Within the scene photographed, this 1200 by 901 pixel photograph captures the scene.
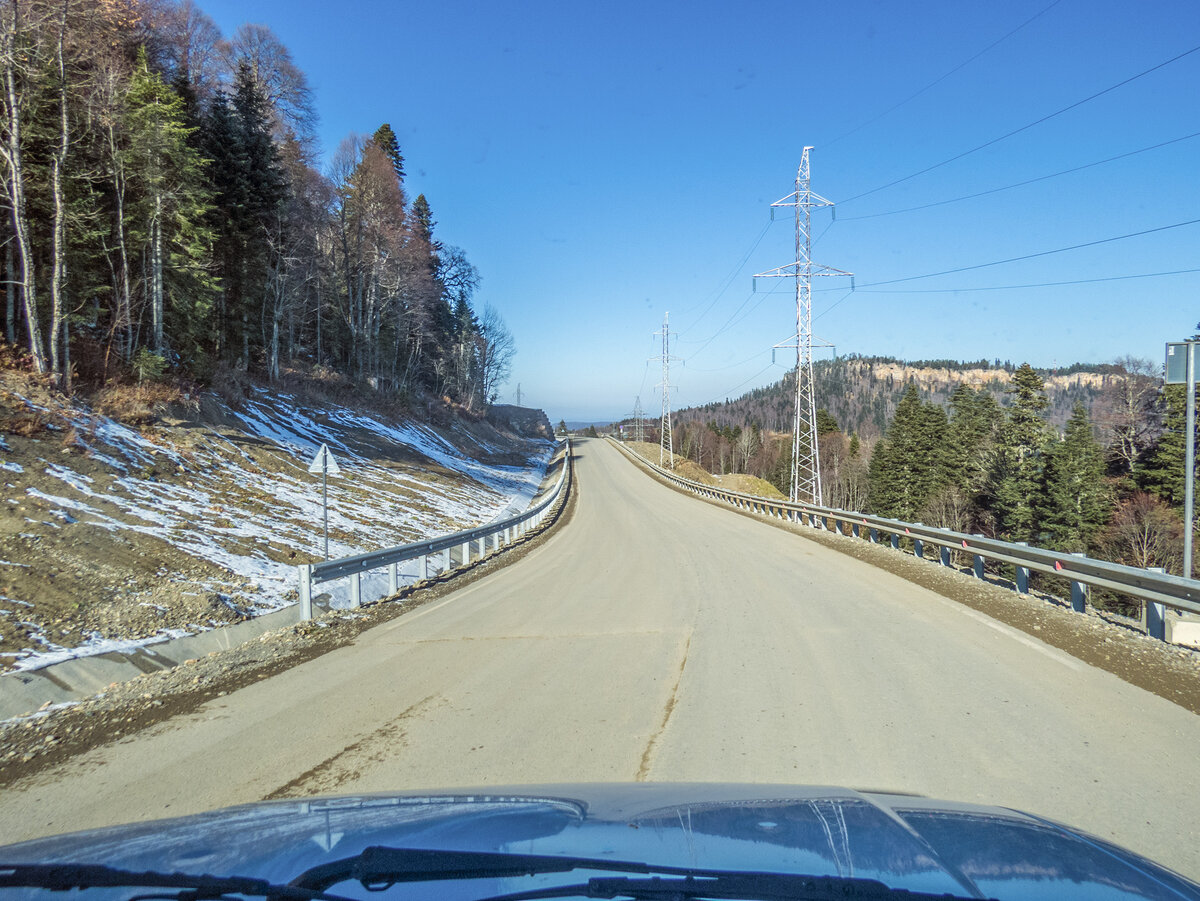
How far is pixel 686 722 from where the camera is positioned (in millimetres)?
5332

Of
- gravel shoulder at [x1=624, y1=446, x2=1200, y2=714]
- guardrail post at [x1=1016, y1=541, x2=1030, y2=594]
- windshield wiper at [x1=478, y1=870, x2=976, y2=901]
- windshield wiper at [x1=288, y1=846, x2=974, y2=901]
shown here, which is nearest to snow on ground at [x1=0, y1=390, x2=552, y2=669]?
windshield wiper at [x1=288, y1=846, x2=974, y2=901]

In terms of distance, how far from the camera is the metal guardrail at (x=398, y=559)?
9.52 m

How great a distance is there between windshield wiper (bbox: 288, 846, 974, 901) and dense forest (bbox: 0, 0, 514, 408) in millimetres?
17538

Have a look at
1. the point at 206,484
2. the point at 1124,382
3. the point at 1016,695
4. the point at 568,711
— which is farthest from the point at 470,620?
the point at 1124,382

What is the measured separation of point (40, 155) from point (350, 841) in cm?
2258

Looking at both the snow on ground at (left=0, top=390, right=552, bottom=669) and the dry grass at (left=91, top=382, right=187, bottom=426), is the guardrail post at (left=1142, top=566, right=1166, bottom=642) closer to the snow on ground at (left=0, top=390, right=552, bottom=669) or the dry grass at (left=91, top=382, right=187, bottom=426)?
the snow on ground at (left=0, top=390, right=552, bottom=669)

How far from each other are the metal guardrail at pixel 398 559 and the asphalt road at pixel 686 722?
1.28m

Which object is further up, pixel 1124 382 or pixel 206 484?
pixel 1124 382

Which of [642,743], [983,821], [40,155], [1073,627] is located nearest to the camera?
[983,821]

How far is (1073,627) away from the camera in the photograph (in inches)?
326

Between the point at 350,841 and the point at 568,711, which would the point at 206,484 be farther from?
the point at 350,841

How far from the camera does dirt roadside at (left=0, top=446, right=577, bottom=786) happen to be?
17.1 feet

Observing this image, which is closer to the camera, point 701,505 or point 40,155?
point 40,155

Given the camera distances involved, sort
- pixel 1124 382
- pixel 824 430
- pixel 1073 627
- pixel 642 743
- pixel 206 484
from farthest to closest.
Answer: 1. pixel 824 430
2. pixel 1124 382
3. pixel 206 484
4. pixel 1073 627
5. pixel 642 743
